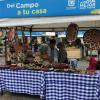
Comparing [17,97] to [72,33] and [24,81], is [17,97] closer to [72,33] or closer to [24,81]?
[24,81]

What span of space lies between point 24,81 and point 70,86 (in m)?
1.60

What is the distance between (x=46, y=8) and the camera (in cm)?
1014

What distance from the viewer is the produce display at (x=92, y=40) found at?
401 inches

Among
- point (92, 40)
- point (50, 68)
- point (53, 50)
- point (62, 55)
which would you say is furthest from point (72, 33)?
point (53, 50)

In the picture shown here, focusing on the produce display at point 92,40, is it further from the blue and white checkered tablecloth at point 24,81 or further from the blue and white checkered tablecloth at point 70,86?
the blue and white checkered tablecloth at point 24,81

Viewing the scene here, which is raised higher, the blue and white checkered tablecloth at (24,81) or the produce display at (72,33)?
the produce display at (72,33)

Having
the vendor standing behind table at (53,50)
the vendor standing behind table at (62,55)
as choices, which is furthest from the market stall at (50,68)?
the vendor standing behind table at (53,50)

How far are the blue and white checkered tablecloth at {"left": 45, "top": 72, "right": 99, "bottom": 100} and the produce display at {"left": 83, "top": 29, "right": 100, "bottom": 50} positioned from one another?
53.4 inches

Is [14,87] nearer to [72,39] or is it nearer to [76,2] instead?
[72,39]

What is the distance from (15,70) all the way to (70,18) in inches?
89.2

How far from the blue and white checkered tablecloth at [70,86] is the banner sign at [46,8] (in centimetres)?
174

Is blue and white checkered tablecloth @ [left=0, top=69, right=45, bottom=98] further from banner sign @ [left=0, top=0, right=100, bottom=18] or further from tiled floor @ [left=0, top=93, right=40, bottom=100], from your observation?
banner sign @ [left=0, top=0, right=100, bottom=18]

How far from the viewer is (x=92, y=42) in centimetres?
1025

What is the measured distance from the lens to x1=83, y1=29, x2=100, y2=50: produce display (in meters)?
10.2
